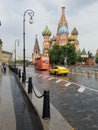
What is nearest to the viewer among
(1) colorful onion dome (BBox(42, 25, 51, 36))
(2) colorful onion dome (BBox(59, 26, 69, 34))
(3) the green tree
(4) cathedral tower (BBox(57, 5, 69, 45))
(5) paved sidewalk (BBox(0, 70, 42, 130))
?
(5) paved sidewalk (BBox(0, 70, 42, 130))

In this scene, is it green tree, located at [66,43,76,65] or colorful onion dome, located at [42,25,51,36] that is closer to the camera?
green tree, located at [66,43,76,65]

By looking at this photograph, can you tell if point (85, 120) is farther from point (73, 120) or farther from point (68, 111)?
point (68, 111)

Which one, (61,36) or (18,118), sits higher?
(61,36)

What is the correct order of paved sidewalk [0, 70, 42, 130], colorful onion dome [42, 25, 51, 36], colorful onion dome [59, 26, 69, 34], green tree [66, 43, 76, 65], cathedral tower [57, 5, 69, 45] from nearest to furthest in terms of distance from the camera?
paved sidewalk [0, 70, 42, 130], green tree [66, 43, 76, 65], cathedral tower [57, 5, 69, 45], colorful onion dome [59, 26, 69, 34], colorful onion dome [42, 25, 51, 36]

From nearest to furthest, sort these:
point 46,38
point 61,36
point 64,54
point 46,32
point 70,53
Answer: point 70,53 → point 64,54 → point 61,36 → point 46,32 → point 46,38

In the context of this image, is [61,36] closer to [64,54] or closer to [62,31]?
[62,31]

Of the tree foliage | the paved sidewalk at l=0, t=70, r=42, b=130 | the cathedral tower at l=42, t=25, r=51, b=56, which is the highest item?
the cathedral tower at l=42, t=25, r=51, b=56

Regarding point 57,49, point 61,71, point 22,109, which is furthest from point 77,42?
point 22,109

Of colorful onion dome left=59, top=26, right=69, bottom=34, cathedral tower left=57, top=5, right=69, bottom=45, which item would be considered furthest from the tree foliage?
colorful onion dome left=59, top=26, right=69, bottom=34

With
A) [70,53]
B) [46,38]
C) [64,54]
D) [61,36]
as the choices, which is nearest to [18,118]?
[70,53]

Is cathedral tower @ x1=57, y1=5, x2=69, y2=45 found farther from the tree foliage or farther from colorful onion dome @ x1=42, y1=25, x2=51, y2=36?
the tree foliage

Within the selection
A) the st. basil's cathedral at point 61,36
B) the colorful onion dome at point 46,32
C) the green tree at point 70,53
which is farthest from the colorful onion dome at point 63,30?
the green tree at point 70,53

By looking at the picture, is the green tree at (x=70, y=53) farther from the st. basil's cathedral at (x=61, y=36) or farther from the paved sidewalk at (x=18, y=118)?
the paved sidewalk at (x=18, y=118)

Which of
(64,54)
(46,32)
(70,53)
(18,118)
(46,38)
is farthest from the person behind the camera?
(46,38)
